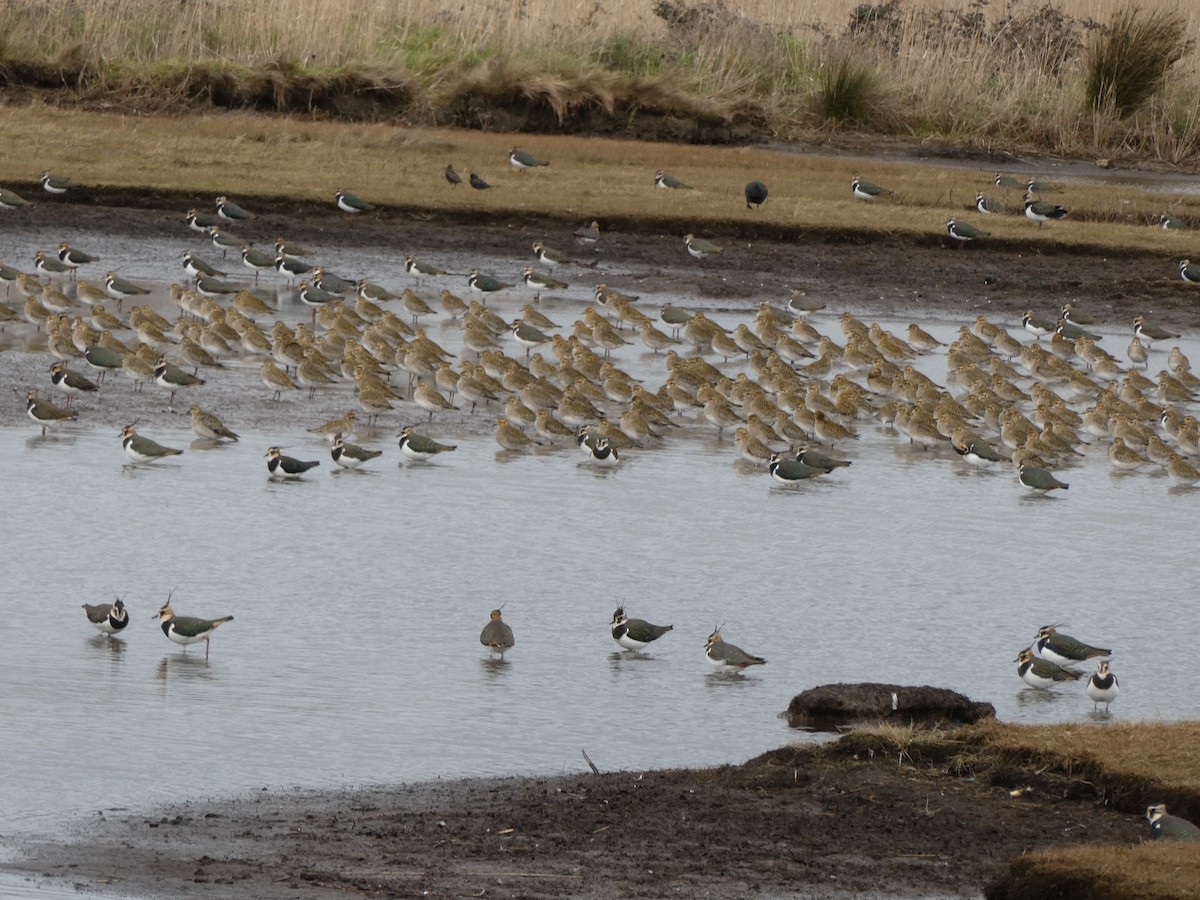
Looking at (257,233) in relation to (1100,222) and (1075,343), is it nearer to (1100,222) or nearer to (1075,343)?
(1075,343)

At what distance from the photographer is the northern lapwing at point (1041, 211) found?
31.5 metres

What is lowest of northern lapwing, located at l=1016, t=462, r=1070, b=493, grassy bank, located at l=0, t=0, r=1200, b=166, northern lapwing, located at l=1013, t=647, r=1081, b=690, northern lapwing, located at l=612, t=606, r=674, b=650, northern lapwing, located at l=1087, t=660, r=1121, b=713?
northern lapwing, located at l=1016, t=462, r=1070, b=493

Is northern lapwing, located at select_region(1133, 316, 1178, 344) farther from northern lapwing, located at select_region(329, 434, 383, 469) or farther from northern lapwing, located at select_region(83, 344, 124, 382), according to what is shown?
northern lapwing, located at select_region(83, 344, 124, 382)

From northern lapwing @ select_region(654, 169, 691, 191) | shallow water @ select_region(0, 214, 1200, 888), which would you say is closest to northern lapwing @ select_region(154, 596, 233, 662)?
shallow water @ select_region(0, 214, 1200, 888)

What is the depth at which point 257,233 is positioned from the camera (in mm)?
28281

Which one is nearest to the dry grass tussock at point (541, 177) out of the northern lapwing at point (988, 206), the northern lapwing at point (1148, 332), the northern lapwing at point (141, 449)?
→ the northern lapwing at point (988, 206)

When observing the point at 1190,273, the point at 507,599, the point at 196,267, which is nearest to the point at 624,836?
the point at 507,599

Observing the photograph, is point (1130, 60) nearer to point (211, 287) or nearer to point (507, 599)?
point (211, 287)

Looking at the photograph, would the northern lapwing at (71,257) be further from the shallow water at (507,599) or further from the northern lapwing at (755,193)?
the northern lapwing at (755,193)

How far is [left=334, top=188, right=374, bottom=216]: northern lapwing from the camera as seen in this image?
29.0 m

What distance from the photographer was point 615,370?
21094 mm

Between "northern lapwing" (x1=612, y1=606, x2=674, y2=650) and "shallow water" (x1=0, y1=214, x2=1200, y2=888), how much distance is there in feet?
0.48

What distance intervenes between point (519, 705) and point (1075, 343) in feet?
45.7

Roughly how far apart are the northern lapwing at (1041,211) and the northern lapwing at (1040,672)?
1971cm
